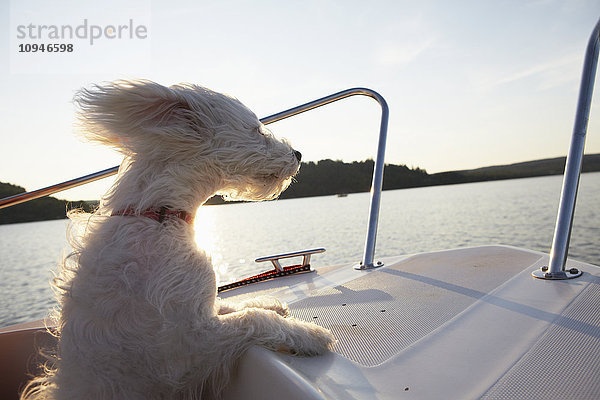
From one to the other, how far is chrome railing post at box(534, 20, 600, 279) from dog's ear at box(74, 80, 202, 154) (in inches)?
76.7

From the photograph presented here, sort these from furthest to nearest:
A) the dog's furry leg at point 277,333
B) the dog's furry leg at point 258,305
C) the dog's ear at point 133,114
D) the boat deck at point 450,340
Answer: the dog's furry leg at point 258,305 < the dog's ear at point 133,114 < the dog's furry leg at point 277,333 < the boat deck at point 450,340

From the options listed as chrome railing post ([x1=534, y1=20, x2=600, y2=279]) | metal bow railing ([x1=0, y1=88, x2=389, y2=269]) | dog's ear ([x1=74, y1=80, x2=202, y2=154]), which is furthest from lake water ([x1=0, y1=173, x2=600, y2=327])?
chrome railing post ([x1=534, y1=20, x2=600, y2=279])

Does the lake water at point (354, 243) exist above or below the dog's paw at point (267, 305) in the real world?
below

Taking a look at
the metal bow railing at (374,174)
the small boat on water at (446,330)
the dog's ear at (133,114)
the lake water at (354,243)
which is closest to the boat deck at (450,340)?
the small boat on water at (446,330)

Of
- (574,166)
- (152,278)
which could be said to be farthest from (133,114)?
(574,166)

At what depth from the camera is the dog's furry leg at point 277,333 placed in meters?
1.26

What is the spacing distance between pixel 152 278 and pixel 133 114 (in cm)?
68

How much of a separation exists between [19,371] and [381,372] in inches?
71.5

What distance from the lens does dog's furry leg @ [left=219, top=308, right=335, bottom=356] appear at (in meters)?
1.26

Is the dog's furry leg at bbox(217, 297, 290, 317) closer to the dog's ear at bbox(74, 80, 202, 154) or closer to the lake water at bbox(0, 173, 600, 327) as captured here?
the dog's ear at bbox(74, 80, 202, 154)

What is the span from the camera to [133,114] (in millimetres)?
1436

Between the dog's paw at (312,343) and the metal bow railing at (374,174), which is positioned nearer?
the dog's paw at (312,343)

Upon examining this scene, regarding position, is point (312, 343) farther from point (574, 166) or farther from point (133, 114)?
point (574, 166)

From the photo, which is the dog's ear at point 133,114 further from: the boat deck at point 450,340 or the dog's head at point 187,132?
the boat deck at point 450,340
